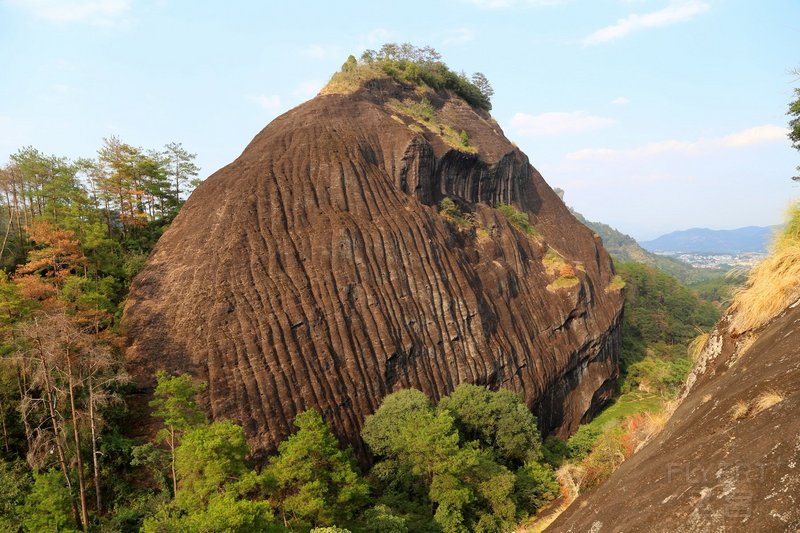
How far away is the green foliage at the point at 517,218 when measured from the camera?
143 ft

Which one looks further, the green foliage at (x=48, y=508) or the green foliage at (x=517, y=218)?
the green foliage at (x=517, y=218)

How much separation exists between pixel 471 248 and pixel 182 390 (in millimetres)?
24195

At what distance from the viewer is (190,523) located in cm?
1170

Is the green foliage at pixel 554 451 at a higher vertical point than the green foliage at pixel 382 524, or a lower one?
lower

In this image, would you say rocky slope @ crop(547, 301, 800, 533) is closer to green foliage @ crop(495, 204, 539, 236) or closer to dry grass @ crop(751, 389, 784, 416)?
dry grass @ crop(751, 389, 784, 416)

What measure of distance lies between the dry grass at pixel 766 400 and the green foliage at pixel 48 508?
651 inches

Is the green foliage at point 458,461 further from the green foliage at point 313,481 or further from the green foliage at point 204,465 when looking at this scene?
the green foliage at point 204,465

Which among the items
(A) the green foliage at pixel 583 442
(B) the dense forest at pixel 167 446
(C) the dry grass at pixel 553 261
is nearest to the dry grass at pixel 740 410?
(B) the dense forest at pixel 167 446

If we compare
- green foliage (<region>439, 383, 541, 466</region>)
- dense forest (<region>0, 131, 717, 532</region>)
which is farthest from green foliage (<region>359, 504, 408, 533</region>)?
green foliage (<region>439, 383, 541, 466</region>)

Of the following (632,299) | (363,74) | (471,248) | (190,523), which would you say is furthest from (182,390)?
(632,299)

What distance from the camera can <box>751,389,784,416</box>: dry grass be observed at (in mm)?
5504

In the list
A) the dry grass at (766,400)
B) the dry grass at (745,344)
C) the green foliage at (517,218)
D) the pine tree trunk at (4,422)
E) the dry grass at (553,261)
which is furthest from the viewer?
the green foliage at (517,218)

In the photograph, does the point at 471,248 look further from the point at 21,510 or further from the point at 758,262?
the point at 21,510

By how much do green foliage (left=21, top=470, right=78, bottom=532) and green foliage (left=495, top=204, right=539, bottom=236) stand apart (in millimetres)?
37559
